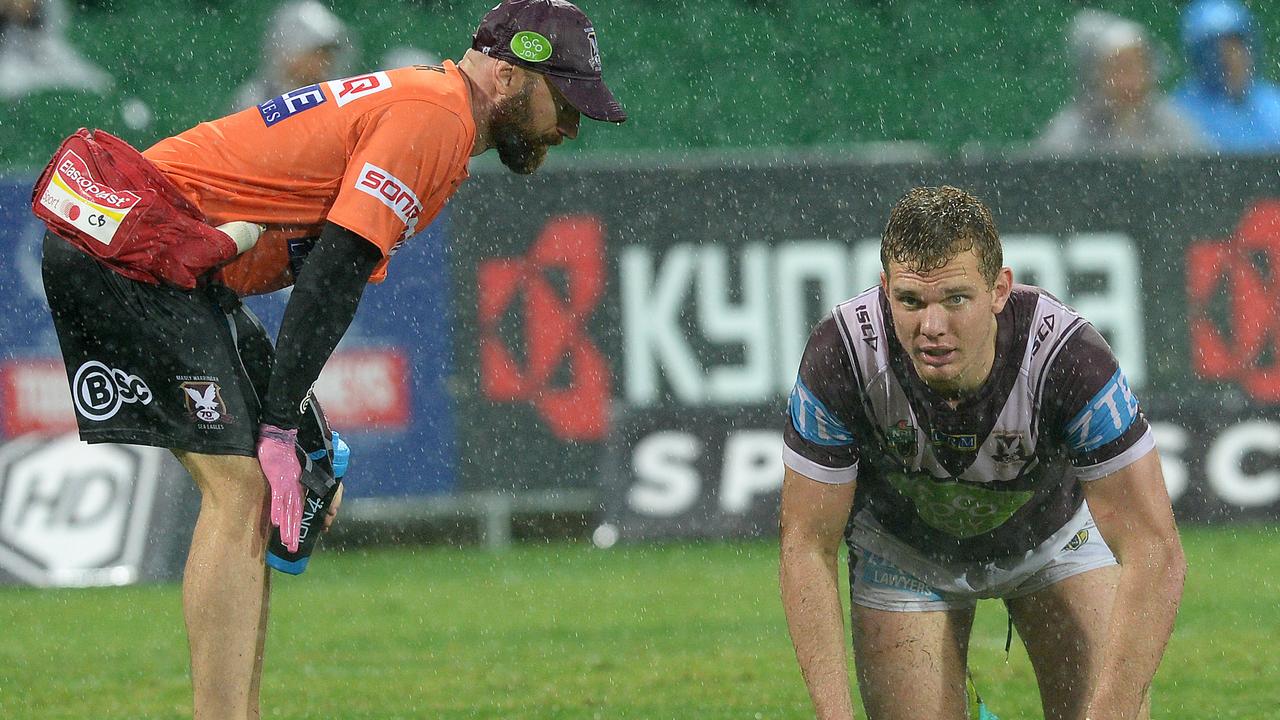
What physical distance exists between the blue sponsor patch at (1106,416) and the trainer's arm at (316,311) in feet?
5.50

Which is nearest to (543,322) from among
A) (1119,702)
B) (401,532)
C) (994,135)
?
(401,532)

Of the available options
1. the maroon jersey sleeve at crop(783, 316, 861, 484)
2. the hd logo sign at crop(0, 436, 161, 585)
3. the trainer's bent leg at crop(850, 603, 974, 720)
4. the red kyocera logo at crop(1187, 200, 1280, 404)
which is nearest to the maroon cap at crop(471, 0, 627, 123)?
the maroon jersey sleeve at crop(783, 316, 861, 484)

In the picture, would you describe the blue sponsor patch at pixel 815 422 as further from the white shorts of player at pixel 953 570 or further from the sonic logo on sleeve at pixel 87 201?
the sonic logo on sleeve at pixel 87 201

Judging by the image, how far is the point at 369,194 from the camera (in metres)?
4.39

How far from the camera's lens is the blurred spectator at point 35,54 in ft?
34.8

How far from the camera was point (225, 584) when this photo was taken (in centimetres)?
436

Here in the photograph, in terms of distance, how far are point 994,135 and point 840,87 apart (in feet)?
3.61

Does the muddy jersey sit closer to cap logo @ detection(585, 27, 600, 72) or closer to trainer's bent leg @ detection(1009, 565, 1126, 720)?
trainer's bent leg @ detection(1009, 565, 1126, 720)

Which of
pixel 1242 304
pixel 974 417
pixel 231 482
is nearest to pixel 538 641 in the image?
pixel 231 482

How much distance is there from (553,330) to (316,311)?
5088 mm

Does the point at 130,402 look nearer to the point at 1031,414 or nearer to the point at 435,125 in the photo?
the point at 435,125

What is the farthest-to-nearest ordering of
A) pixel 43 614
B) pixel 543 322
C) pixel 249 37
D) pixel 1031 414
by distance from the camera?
pixel 249 37 → pixel 543 322 → pixel 43 614 → pixel 1031 414

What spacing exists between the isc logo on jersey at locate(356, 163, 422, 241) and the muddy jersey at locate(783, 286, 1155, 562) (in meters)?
1.00

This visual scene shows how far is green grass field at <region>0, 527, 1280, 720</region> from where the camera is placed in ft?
20.3
